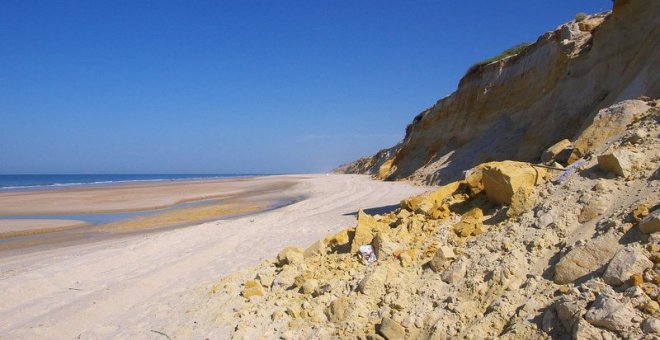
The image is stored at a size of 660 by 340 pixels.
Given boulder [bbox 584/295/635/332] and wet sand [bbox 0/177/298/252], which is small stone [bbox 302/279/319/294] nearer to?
boulder [bbox 584/295/635/332]

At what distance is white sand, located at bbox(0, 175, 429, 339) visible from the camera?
5.80m

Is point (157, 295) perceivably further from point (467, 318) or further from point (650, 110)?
point (650, 110)

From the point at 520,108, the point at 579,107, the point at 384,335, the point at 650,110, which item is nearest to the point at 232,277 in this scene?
the point at 384,335

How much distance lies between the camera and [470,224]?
562 cm

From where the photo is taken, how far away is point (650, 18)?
35.5 feet

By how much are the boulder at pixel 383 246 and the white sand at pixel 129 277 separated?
2191 mm

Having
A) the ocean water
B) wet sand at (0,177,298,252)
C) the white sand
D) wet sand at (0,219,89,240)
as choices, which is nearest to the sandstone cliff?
the white sand

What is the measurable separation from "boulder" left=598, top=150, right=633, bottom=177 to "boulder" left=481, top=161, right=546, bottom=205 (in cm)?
80

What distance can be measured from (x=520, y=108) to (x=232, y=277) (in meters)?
17.0

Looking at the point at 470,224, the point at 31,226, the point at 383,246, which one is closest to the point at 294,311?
the point at 383,246

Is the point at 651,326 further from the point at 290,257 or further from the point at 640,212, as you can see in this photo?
the point at 290,257

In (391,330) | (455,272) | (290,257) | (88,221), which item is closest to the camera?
(391,330)

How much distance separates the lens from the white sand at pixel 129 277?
5801 millimetres

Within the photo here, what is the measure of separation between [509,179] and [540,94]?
14530 millimetres
